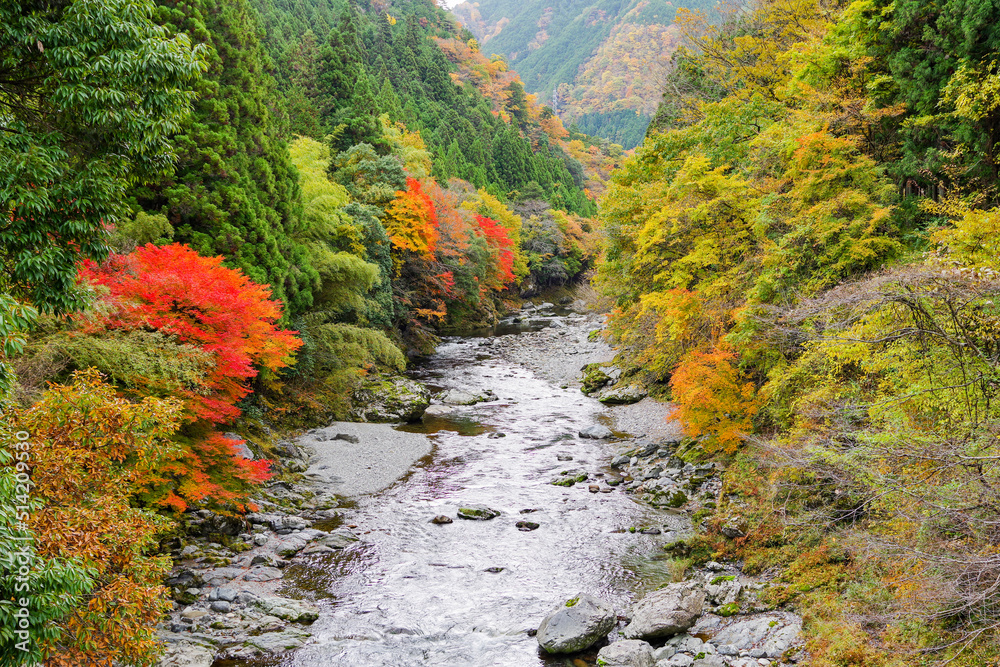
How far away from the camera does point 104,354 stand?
8.77m

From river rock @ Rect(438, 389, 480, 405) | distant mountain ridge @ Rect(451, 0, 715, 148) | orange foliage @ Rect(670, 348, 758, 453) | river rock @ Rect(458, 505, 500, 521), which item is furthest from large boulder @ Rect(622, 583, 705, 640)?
distant mountain ridge @ Rect(451, 0, 715, 148)

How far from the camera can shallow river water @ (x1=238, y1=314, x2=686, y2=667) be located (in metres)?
8.39

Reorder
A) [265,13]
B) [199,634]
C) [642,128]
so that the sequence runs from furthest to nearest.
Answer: [642,128], [265,13], [199,634]

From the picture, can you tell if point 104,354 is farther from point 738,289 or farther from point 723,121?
point 723,121

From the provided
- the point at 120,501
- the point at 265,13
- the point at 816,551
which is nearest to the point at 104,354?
the point at 120,501

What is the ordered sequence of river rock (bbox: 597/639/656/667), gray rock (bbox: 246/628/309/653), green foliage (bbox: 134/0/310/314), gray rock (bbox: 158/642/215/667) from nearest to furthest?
1. gray rock (bbox: 158/642/215/667)
2. river rock (bbox: 597/639/656/667)
3. gray rock (bbox: 246/628/309/653)
4. green foliage (bbox: 134/0/310/314)

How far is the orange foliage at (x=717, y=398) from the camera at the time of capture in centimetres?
1255

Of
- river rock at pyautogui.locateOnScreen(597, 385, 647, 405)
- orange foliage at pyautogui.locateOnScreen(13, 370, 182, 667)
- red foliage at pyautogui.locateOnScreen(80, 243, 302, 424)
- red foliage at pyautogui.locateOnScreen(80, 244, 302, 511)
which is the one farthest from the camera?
river rock at pyautogui.locateOnScreen(597, 385, 647, 405)

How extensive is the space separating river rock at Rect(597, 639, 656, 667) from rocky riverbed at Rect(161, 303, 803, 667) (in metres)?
0.02

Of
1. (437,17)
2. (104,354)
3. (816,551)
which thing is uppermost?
(437,17)

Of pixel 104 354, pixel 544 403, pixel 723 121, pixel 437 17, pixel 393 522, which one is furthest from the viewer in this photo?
pixel 437 17

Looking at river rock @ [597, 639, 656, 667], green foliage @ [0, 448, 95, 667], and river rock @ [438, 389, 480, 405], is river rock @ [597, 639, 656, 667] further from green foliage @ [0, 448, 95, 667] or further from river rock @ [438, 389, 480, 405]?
river rock @ [438, 389, 480, 405]

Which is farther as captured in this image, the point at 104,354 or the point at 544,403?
the point at 544,403

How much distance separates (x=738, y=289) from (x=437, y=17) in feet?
295
